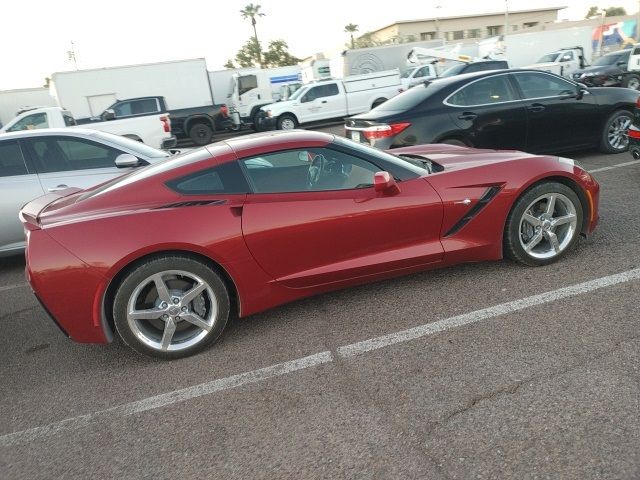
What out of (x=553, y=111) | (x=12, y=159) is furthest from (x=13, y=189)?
(x=553, y=111)

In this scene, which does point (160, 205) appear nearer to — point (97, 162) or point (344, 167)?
point (344, 167)

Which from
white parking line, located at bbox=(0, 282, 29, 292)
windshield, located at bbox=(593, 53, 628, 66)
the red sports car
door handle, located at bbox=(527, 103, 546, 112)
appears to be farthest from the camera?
windshield, located at bbox=(593, 53, 628, 66)

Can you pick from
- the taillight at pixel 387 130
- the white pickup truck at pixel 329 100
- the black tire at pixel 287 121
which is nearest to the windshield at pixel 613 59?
the white pickup truck at pixel 329 100

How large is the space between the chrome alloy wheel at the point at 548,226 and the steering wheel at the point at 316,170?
161 centimetres

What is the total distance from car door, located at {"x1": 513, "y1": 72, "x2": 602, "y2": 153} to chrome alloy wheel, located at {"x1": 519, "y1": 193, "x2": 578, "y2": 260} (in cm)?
327

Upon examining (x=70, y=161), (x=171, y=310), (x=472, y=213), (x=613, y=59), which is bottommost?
(x=171, y=310)

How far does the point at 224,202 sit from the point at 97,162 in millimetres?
3051

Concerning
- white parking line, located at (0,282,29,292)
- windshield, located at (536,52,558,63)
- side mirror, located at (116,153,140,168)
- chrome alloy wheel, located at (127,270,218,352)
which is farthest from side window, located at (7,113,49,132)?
windshield, located at (536,52,558,63)

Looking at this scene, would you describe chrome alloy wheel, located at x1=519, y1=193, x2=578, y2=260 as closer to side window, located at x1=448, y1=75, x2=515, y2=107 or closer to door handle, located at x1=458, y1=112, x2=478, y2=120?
door handle, located at x1=458, y1=112, x2=478, y2=120

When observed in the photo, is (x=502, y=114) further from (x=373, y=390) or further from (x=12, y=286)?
(x=12, y=286)

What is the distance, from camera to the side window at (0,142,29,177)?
17.3 ft

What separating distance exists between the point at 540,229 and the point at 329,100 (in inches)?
587

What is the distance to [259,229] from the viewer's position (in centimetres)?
316

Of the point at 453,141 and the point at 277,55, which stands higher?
the point at 277,55
